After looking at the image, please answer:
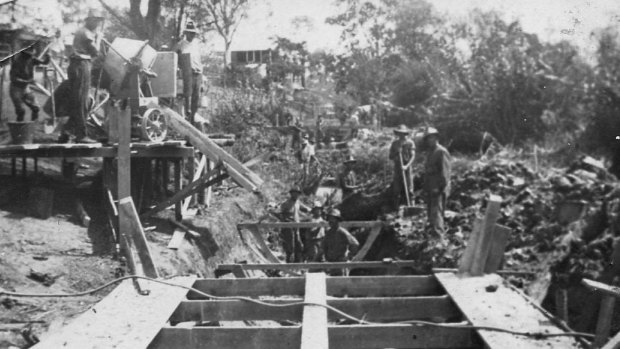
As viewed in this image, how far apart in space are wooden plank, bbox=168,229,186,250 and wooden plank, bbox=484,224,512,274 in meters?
5.34

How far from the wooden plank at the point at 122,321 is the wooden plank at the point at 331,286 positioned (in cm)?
46

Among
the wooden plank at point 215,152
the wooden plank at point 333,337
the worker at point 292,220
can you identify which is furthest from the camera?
the worker at point 292,220

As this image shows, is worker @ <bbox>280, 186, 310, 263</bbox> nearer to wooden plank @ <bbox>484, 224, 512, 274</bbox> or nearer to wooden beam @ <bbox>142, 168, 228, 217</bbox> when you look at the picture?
wooden beam @ <bbox>142, 168, 228, 217</bbox>

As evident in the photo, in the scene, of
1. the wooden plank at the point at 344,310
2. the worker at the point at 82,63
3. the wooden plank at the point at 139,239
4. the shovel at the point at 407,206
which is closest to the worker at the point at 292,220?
the shovel at the point at 407,206

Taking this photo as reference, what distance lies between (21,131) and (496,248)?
665 centimetres

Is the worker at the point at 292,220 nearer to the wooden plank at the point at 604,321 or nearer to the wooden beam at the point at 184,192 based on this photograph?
the wooden beam at the point at 184,192

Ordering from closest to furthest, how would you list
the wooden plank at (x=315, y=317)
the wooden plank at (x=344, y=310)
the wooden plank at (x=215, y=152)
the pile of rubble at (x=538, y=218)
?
the wooden plank at (x=315, y=317), the wooden plank at (x=344, y=310), the pile of rubble at (x=538, y=218), the wooden plank at (x=215, y=152)

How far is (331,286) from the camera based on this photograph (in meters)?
5.86

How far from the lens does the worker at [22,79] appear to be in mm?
9016

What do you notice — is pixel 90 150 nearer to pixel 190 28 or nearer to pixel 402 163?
pixel 190 28

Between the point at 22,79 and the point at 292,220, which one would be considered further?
the point at 292,220

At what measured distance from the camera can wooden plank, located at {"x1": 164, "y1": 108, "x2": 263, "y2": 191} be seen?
10523 mm

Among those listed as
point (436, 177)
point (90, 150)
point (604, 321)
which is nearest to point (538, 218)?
point (436, 177)

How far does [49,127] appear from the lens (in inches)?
447
